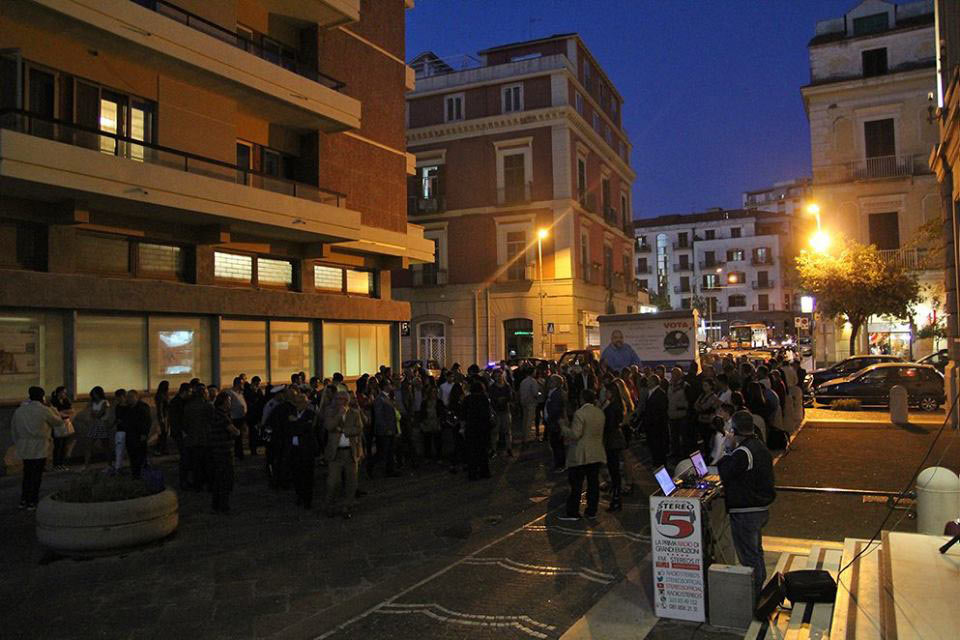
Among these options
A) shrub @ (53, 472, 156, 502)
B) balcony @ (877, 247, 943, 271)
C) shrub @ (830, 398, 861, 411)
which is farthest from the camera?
balcony @ (877, 247, 943, 271)

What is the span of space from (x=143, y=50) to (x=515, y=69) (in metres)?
26.3

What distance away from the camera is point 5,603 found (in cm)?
686

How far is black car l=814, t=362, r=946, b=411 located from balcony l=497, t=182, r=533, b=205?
2008cm

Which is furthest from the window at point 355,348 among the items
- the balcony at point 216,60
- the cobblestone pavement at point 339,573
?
the cobblestone pavement at point 339,573

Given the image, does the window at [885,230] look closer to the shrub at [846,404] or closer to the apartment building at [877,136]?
the apartment building at [877,136]

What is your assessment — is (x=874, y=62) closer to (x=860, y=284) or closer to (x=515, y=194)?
(x=860, y=284)

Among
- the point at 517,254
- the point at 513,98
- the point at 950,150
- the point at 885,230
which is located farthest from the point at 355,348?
the point at 885,230

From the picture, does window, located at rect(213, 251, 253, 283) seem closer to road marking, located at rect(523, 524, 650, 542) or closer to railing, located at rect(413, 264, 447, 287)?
road marking, located at rect(523, 524, 650, 542)

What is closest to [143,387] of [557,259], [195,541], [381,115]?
[195,541]

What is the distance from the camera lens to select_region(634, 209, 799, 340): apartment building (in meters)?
79.9

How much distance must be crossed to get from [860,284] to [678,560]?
Answer: 26.9 meters

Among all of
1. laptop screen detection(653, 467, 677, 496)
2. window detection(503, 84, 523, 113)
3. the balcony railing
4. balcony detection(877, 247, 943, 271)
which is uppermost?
window detection(503, 84, 523, 113)

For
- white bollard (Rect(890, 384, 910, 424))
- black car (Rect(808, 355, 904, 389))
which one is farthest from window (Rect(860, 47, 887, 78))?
white bollard (Rect(890, 384, 910, 424))

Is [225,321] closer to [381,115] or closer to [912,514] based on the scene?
[381,115]
